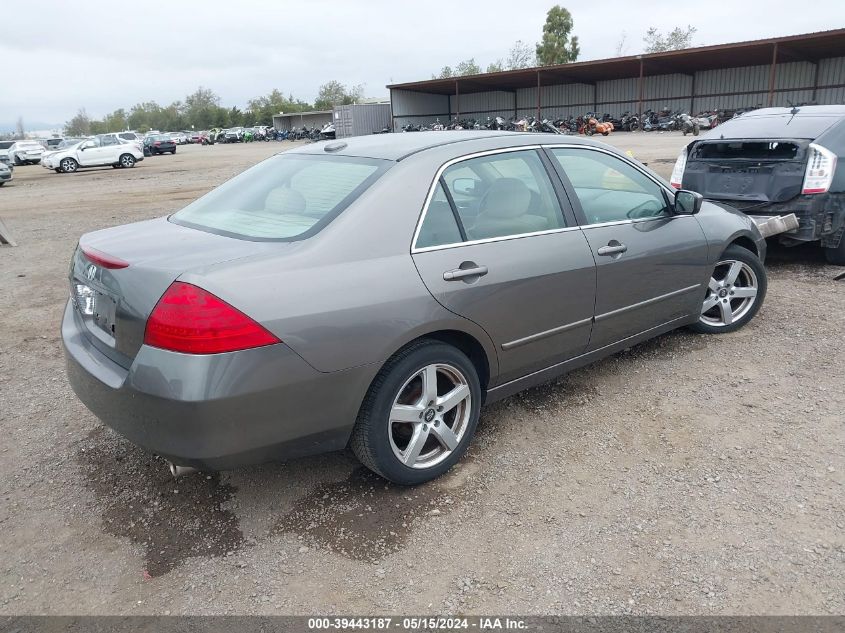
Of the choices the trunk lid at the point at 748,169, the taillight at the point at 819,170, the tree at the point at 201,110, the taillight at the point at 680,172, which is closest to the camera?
the taillight at the point at 819,170

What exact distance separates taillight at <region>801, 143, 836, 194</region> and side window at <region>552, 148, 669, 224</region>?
2833 mm

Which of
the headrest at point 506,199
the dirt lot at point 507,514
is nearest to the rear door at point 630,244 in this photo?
the headrest at point 506,199

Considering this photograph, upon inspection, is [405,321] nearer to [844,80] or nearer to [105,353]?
[105,353]

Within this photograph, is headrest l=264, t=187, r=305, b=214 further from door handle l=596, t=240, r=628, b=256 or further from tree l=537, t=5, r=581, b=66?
tree l=537, t=5, r=581, b=66

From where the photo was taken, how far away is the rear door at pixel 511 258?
300 centimetres

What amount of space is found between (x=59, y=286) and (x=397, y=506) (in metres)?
5.89

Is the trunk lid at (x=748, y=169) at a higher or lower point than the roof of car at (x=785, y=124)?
lower

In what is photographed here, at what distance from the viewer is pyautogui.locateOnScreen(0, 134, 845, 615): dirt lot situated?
7.95ft

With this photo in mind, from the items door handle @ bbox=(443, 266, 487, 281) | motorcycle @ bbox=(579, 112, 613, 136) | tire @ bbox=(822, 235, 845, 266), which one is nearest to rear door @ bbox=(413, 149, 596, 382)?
door handle @ bbox=(443, 266, 487, 281)

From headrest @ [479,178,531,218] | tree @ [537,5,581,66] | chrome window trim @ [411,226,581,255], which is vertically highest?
tree @ [537,5,581,66]

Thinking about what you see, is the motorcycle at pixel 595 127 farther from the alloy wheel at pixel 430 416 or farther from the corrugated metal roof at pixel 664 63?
the alloy wheel at pixel 430 416

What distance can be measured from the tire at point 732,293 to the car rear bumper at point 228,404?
3156 mm

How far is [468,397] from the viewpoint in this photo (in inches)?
125

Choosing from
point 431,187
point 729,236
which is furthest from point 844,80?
point 431,187
